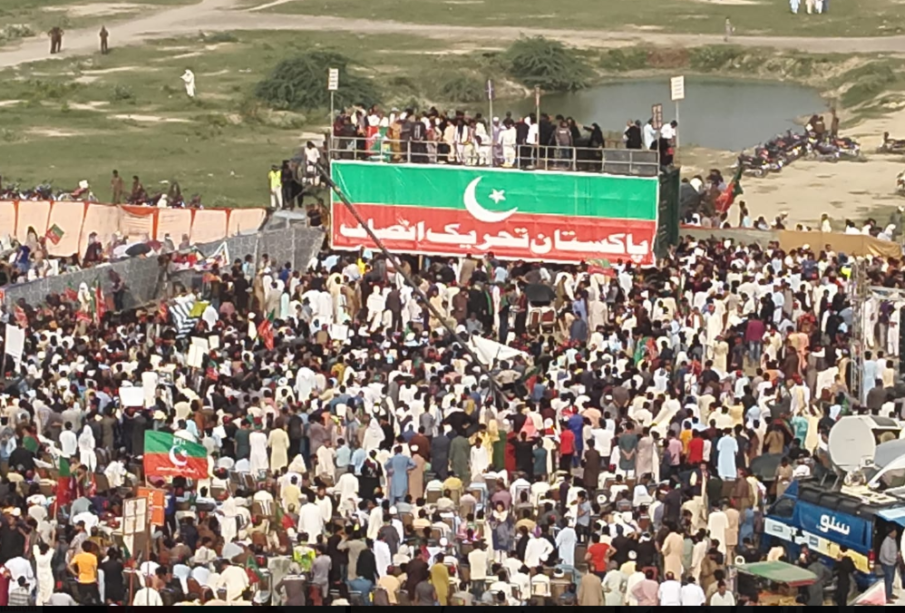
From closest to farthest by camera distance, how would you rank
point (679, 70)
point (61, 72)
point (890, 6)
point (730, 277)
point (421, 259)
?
1. point (730, 277)
2. point (421, 259)
3. point (61, 72)
4. point (679, 70)
5. point (890, 6)

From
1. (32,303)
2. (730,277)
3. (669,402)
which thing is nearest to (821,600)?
(669,402)

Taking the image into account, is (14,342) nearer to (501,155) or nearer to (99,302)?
(99,302)

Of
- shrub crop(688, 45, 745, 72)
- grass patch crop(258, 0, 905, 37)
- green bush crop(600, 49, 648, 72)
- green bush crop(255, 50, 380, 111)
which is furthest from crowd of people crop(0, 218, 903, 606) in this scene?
grass patch crop(258, 0, 905, 37)

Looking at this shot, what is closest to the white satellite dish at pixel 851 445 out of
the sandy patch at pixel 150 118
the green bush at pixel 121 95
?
the sandy patch at pixel 150 118

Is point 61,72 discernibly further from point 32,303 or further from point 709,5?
point 32,303

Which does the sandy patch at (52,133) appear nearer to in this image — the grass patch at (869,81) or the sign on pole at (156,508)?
the grass patch at (869,81)
